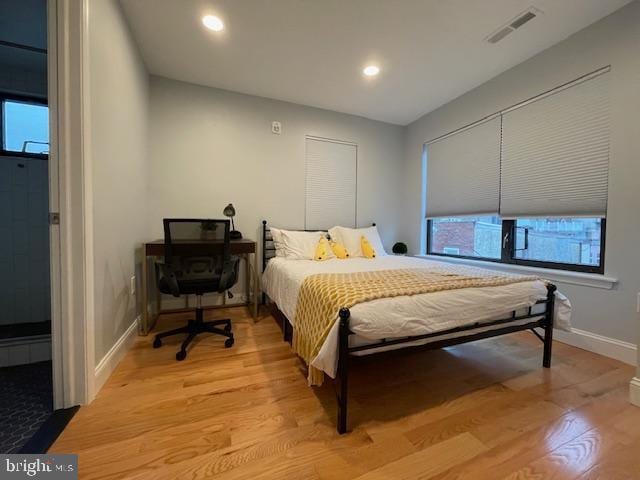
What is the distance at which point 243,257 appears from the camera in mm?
2959

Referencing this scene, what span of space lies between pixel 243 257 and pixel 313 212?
1.06 m

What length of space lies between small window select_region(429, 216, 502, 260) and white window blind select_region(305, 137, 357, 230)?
1186mm

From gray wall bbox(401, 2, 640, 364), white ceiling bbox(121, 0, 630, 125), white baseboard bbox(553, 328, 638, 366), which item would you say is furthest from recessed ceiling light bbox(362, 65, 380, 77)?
white baseboard bbox(553, 328, 638, 366)

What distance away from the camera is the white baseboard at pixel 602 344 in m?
1.80

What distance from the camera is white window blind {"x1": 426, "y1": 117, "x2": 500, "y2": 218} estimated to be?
2711mm

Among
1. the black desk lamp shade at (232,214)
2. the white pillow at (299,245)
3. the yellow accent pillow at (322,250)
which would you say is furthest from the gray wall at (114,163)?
the yellow accent pillow at (322,250)

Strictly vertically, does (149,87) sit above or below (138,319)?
above

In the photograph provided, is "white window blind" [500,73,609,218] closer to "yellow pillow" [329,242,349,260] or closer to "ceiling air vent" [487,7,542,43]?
"ceiling air vent" [487,7,542,43]

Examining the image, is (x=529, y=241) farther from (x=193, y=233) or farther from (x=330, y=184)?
(x=193, y=233)

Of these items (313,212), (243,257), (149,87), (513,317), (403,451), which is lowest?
(403,451)

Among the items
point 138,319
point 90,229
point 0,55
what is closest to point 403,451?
point 90,229

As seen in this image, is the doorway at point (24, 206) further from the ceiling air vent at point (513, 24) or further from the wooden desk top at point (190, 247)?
the ceiling air vent at point (513, 24)

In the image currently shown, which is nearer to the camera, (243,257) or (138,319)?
(138,319)

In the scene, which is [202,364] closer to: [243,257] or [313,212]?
[243,257]
